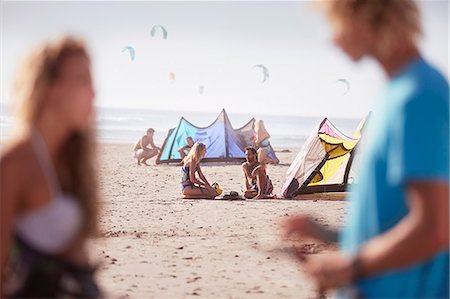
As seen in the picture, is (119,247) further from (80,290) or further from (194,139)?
(194,139)

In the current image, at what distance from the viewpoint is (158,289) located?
5.15m

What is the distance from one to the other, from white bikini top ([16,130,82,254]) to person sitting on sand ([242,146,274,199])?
30.7ft

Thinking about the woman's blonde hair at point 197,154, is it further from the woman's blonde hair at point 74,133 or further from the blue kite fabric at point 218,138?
the woman's blonde hair at point 74,133

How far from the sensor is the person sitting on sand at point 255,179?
10992 mm

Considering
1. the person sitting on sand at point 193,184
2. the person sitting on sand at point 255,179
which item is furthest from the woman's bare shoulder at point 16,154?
the person sitting on sand at point 255,179

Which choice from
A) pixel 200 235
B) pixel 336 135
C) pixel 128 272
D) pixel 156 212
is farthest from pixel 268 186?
pixel 128 272

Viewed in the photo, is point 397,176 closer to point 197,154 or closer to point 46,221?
point 46,221

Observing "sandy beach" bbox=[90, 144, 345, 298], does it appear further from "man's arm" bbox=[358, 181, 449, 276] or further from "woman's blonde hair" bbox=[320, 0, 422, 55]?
"woman's blonde hair" bbox=[320, 0, 422, 55]

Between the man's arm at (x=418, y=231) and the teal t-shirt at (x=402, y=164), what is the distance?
31mm

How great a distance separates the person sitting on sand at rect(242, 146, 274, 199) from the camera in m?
11.0

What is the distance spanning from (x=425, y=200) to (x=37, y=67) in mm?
910

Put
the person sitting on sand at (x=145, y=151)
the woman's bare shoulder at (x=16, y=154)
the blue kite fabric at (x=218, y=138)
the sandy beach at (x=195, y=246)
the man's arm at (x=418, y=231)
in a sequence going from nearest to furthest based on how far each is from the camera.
Answer: the man's arm at (x=418, y=231) < the woman's bare shoulder at (x=16, y=154) < the sandy beach at (x=195, y=246) < the blue kite fabric at (x=218, y=138) < the person sitting on sand at (x=145, y=151)

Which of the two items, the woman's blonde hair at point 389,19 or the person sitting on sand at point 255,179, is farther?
the person sitting on sand at point 255,179

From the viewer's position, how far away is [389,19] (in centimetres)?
157
